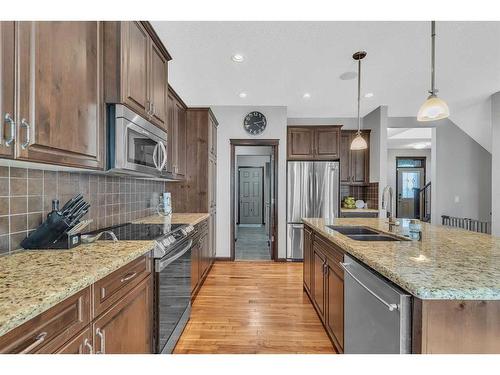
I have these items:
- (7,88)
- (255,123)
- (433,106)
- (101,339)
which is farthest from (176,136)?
(433,106)

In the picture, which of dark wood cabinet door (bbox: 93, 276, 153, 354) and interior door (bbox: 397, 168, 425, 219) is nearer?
dark wood cabinet door (bbox: 93, 276, 153, 354)

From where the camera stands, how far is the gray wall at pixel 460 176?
17.4 ft

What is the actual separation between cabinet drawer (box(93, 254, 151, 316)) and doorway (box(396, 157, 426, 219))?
8.80 m

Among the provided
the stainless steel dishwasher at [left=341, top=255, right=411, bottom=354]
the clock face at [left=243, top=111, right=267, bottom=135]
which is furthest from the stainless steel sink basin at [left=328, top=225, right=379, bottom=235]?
the clock face at [left=243, top=111, right=267, bottom=135]

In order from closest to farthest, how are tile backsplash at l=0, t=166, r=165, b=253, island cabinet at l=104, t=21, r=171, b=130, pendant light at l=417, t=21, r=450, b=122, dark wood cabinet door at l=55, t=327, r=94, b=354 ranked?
dark wood cabinet door at l=55, t=327, r=94, b=354, tile backsplash at l=0, t=166, r=165, b=253, island cabinet at l=104, t=21, r=171, b=130, pendant light at l=417, t=21, r=450, b=122

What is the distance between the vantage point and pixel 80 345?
37.4 inches

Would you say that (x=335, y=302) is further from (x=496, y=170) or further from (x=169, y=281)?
(x=496, y=170)

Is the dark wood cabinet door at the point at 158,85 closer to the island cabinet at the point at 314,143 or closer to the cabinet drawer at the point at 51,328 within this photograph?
the cabinet drawer at the point at 51,328

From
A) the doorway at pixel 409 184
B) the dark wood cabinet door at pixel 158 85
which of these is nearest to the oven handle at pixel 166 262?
the dark wood cabinet door at pixel 158 85

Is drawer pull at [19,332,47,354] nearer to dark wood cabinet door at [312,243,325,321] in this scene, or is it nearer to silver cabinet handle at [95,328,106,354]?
silver cabinet handle at [95,328,106,354]

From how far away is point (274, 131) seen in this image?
4.55 metres

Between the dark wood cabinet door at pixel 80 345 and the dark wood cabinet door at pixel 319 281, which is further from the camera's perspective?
the dark wood cabinet door at pixel 319 281

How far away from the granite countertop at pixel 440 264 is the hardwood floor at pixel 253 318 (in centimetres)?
103

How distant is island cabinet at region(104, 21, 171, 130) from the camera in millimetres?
1592
